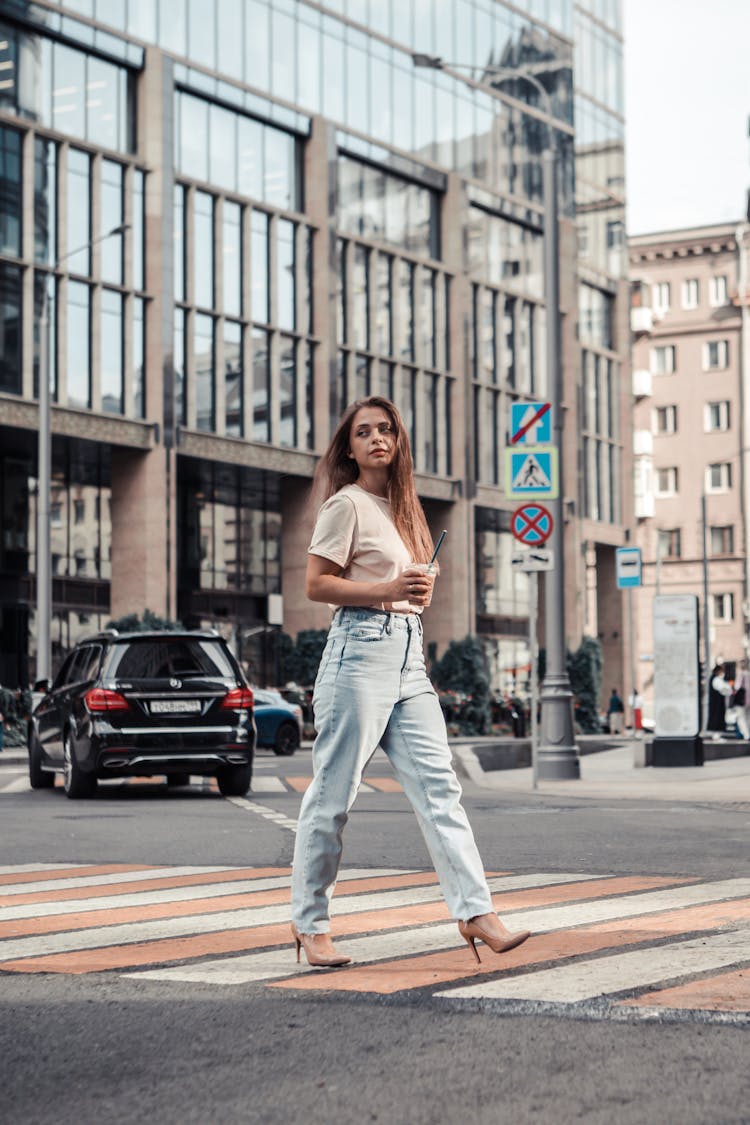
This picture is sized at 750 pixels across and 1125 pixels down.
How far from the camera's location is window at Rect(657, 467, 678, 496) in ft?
316

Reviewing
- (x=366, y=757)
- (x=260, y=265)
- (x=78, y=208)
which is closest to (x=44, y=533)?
(x=78, y=208)

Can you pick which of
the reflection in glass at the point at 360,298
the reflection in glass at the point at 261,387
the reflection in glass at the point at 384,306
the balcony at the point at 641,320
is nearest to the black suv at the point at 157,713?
the reflection in glass at the point at 261,387

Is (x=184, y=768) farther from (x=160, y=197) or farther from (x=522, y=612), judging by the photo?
(x=522, y=612)

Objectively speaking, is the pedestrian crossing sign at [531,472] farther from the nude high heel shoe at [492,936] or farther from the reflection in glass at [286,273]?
the reflection in glass at [286,273]

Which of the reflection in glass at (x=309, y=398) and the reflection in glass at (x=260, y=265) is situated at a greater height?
the reflection in glass at (x=260, y=265)

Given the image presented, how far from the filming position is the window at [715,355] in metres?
96.0

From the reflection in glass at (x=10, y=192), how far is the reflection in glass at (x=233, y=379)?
24.7 ft

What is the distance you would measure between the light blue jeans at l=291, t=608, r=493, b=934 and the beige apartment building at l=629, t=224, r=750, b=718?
8717cm

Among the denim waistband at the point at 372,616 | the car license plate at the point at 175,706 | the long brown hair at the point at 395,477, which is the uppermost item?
the long brown hair at the point at 395,477

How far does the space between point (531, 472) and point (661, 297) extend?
79.1m

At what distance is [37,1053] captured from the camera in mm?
4789

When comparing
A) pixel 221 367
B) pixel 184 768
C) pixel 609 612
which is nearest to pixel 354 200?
pixel 221 367

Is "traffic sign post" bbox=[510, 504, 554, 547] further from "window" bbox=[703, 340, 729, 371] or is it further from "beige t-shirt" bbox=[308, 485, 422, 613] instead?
"window" bbox=[703, 340, 729, 371]

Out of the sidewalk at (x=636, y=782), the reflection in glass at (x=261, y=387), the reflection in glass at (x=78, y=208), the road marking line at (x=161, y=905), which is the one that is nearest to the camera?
the road marking line at (x=161, y=905)
